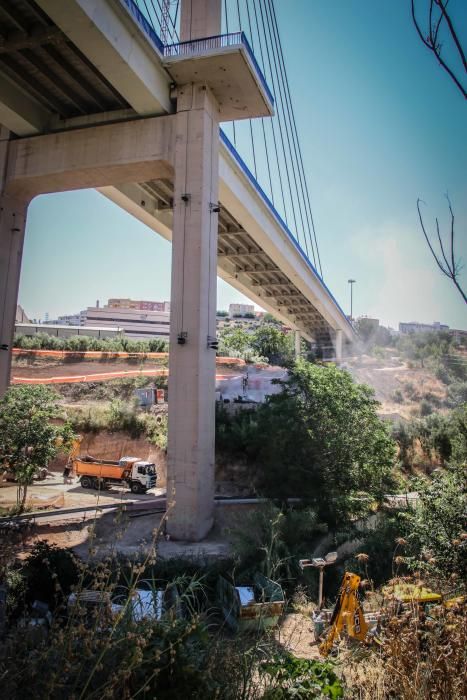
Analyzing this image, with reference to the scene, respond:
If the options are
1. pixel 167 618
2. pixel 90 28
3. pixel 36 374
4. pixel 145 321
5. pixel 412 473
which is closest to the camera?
pixel 167 618

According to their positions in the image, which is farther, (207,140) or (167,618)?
(207,140)

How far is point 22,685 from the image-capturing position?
248cm

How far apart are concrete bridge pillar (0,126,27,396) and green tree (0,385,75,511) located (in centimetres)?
71

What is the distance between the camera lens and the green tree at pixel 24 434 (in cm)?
1335

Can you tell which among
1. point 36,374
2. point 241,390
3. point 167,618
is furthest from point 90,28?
point 36,374

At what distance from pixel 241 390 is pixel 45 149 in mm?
18879

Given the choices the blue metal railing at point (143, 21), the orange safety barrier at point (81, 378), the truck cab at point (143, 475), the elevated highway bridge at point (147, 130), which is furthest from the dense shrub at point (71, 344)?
the blue metal railing at point (143, 21)

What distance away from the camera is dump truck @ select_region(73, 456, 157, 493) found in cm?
1762

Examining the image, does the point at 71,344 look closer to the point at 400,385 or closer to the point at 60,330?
the point at 400,385

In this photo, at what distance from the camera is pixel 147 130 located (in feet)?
44.0

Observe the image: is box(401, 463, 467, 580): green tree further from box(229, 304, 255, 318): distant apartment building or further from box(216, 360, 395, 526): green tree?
box(229, 304, 255, 318): distant apartment building

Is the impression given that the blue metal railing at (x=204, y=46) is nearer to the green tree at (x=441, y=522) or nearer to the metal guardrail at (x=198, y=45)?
the metal guardrail at (x=198, y=45)

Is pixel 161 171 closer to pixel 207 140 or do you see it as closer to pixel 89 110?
pixel 207 140

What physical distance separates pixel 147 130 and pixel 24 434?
374 inches
